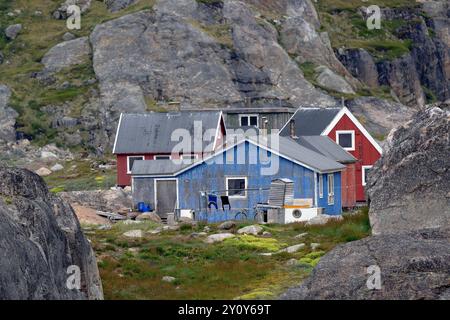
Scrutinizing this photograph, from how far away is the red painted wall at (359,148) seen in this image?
54.3 meters

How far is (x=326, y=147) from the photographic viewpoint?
51438 millimetres

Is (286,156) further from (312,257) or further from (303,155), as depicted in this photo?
(312,257)

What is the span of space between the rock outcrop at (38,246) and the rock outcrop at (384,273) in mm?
4010

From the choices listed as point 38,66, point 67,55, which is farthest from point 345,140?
point 38,66

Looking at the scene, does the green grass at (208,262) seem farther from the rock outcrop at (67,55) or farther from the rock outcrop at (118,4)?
the rock outcrop at (118,4)

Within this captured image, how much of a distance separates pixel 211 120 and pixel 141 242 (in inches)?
1157

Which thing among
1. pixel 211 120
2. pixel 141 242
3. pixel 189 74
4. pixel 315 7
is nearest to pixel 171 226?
pixel 141 242

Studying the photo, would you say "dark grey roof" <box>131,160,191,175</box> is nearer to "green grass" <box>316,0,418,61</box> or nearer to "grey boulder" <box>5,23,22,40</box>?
"grey boulder" <box>5,23,22,40</box>

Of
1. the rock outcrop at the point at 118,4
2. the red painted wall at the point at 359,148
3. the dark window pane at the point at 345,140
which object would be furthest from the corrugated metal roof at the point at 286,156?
the rock outcrop at the point at 118,4

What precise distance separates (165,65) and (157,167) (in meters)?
41.0

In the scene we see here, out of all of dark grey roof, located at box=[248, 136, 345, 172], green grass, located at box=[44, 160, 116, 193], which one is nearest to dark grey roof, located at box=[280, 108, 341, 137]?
dark grey roof, located at box=[248, 136, 345, 172]

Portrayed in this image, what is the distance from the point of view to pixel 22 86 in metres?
86.8

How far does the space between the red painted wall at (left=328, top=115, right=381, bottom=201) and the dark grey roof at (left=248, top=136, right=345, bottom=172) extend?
21.2ft
